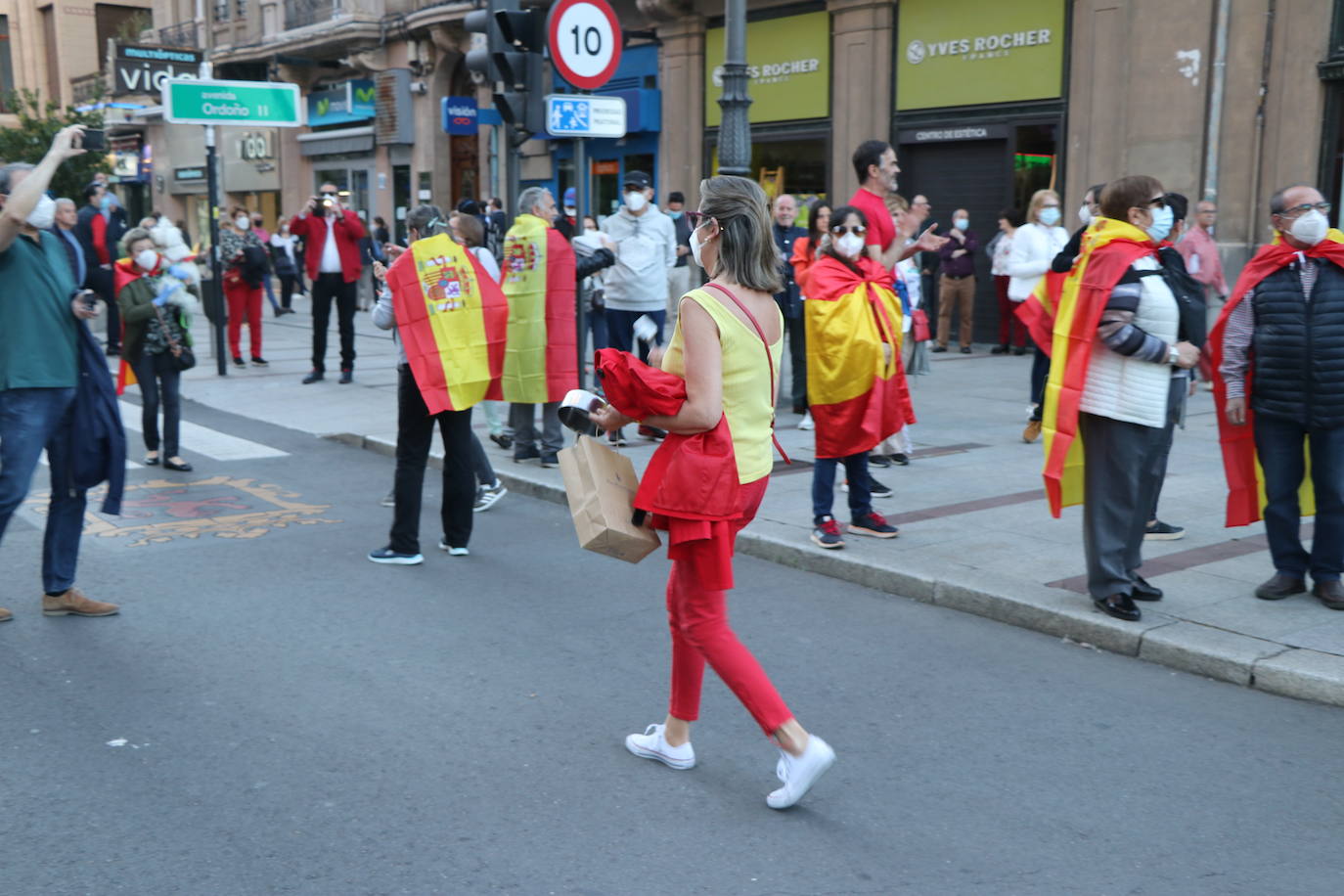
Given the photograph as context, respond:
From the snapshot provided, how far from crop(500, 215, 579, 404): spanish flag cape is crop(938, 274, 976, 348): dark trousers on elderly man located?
327 inches

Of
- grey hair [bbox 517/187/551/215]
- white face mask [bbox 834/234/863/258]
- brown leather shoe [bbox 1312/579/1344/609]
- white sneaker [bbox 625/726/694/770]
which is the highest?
grey hair [bbox 517/187/551/215]

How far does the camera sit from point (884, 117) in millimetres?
17391

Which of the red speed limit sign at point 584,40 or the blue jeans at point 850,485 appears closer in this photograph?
the blue jeans at point 850,485

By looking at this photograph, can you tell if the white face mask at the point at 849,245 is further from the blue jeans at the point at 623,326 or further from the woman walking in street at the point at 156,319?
the woman walking in street at the point at 156,319

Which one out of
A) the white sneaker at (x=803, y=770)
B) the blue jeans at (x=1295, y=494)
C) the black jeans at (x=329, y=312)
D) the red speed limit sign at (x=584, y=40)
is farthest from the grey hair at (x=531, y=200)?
the white sneaker at (x=803, y=770)

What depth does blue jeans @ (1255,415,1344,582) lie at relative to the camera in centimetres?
555

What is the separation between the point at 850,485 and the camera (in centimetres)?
693

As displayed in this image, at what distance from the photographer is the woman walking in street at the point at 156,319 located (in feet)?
29.5

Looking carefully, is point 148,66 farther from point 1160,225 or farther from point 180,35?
point 180,35

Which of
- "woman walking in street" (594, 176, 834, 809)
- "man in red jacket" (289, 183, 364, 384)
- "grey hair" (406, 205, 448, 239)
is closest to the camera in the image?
"woman walking in street" (594, 176, 834, 809)

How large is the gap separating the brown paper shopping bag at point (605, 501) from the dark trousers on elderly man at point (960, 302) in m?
12.8

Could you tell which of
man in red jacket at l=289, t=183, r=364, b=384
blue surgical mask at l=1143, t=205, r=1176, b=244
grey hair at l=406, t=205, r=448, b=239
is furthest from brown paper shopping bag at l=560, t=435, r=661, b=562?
man in red jacket at l=289, t=183, r=364, b=384

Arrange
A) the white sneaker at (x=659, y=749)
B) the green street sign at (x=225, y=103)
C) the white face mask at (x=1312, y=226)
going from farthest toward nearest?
the green street sign at (x=225, y=103)
the white face mask at (x=1312, y=226)
the white sneaker at (x=659, y=749)

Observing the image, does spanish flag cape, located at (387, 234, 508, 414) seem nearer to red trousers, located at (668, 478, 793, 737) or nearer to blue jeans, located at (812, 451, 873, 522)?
blue jeans, located at (812, 451, 873, 522)
